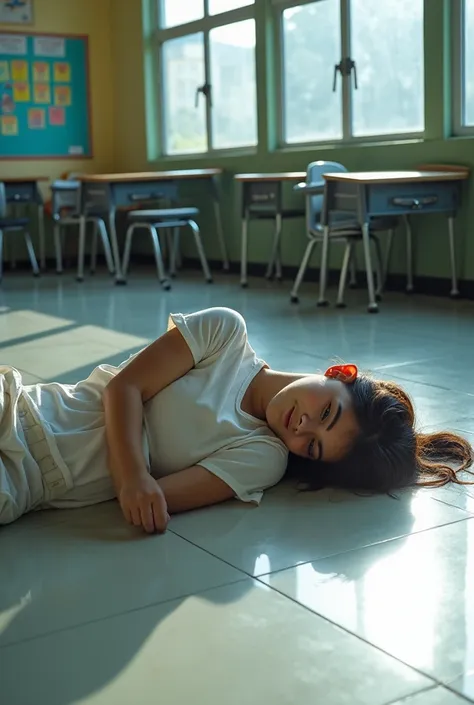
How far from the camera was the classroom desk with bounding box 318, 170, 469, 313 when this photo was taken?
16.0 feet

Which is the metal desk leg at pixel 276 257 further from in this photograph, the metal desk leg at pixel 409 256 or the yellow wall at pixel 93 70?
the yellow wall at pixel 93 70

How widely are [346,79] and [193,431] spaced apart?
472 centimetres

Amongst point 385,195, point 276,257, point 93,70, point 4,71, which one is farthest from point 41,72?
point 385,195

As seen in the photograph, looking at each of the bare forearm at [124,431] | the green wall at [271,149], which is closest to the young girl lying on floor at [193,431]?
the bare forearm at [124,431]

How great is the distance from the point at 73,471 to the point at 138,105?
6.84 m

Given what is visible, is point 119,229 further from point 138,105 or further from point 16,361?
point 16,361

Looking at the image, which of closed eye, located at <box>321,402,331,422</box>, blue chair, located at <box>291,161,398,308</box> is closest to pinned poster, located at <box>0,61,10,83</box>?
blue chair, located at <box>291,161,398,308</box>

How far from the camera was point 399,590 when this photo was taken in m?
1.46

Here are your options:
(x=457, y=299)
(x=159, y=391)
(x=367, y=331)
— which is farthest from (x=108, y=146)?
(x=159, y=391)

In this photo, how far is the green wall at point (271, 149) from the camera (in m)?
5.34

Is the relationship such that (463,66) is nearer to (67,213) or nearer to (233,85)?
(233,85)

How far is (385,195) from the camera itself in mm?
4934

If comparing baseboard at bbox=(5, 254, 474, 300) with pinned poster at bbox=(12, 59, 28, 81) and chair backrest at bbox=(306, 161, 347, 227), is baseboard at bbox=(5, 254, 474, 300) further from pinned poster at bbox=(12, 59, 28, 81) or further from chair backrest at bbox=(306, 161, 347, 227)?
pinned poster at bbox=(12, 59, 28, 81)

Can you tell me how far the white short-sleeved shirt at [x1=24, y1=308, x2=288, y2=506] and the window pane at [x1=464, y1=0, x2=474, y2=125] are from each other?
3812mm
